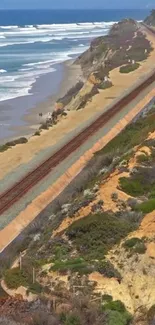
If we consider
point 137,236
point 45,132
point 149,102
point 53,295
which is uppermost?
point 53,295

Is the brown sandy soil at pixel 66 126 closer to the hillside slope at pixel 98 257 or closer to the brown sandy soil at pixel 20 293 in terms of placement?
the hillside slope at pixel 98 257

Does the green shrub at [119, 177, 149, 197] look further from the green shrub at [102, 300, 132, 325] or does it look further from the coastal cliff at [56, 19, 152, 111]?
the coastal cliff at [56, 19, 152, 111]

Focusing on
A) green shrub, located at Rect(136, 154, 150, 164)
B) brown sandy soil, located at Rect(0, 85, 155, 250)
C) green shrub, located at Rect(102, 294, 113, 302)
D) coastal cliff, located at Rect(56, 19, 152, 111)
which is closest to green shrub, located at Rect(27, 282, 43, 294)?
green shrub, located at Rect(102, 294, 113, 302)

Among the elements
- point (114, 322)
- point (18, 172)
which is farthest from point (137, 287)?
point (18, 172)

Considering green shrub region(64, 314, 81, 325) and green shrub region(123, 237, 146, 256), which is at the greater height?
green shrub region(64, 314, 81, 325)

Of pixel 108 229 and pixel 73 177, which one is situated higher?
pixel 108 229

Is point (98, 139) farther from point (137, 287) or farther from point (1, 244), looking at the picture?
point (137, 287)

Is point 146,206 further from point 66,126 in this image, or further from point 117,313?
point 66,126

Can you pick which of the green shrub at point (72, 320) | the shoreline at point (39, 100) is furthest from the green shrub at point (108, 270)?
the shoreline at point (39, 100)
